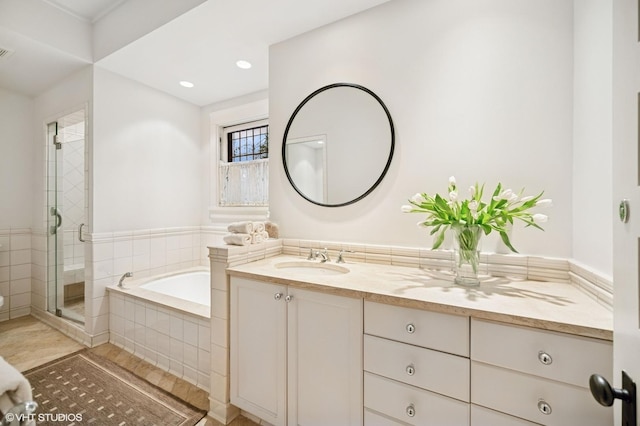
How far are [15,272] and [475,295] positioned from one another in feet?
14.0

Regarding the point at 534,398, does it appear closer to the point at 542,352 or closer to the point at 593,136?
the point at 542,352

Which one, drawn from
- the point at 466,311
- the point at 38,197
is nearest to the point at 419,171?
the point at 466,311

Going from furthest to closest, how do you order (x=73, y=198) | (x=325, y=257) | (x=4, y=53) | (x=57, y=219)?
(x=57, y=219), (x=73, y=198), (x=4, y=53), (x=325, y=257)

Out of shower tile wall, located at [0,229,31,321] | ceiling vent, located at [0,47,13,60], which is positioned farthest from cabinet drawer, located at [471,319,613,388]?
shower tile wall, located at [0,229,31,321]

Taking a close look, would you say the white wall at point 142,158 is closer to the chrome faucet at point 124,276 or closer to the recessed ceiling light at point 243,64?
the chrome faucet at point 124,276

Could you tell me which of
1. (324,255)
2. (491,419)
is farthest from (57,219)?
(491,419)

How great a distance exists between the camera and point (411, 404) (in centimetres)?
103

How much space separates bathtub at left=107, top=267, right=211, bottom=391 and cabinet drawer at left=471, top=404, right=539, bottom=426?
1481 mm

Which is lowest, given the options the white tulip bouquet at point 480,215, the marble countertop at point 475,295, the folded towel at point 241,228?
the marble countertop at point 475,295

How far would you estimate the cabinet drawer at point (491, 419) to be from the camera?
868 millimetres

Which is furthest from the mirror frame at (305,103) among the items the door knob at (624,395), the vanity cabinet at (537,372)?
the door knob at (624,395)

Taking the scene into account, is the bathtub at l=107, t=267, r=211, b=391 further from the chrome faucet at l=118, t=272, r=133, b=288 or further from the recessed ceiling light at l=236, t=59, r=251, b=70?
the recessed ceiling light at l=236, t=59, r=251, b=70

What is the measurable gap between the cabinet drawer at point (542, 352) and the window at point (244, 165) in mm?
2232

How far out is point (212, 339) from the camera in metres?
1.54
